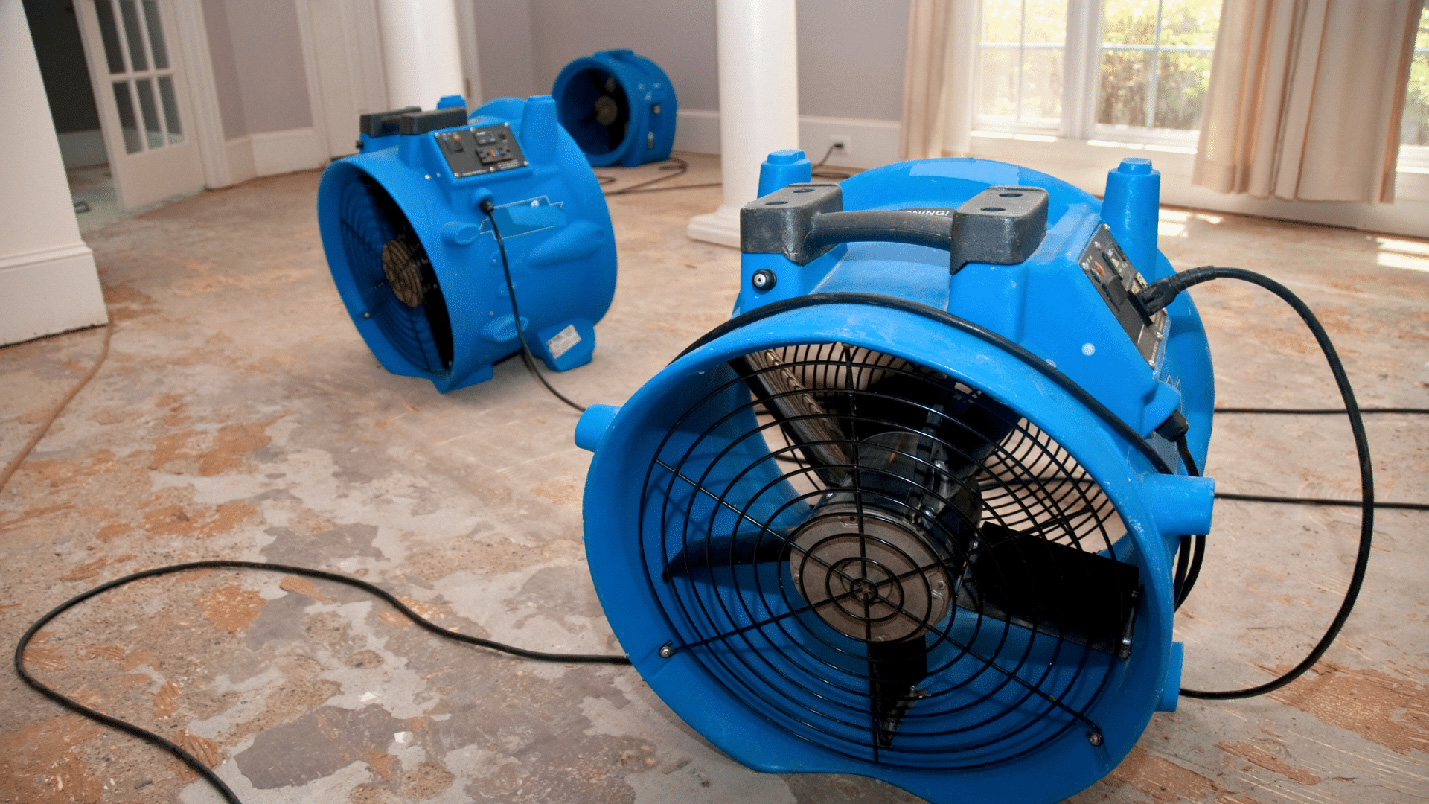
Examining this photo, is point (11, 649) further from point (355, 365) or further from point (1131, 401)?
point (1131, 401)

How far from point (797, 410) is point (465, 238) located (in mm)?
1243

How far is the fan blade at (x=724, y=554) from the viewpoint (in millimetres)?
1071

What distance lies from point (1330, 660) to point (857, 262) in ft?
2.91

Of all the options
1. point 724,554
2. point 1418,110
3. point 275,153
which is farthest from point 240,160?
point 1418,110

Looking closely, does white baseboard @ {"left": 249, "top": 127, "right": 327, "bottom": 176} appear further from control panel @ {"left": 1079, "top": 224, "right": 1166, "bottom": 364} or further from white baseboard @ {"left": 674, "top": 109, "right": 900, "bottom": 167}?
control panel @ {"left": 1079, "top": 224, "right": 1166, "bottom": 364}

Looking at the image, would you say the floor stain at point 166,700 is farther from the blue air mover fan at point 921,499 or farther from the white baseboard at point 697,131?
the white baseboard at point 697,131

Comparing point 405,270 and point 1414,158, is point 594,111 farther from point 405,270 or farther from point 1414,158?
point 1414,158

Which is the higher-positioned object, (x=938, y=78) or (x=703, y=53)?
(x=703, y=53)

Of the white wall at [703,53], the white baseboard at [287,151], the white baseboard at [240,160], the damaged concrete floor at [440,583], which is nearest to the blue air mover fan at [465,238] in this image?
the damaged concrete floor at [440,583]

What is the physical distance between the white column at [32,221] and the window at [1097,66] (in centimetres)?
366

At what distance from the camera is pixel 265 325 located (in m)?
2.94

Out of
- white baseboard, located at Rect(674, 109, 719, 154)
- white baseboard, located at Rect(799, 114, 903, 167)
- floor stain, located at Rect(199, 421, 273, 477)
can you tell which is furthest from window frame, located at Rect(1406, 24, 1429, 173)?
floor stain, located at Rect(199, 421, 273, 477)

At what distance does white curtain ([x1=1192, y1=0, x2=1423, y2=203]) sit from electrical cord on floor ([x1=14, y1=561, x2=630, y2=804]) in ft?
10.6

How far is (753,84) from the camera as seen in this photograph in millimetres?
3488
